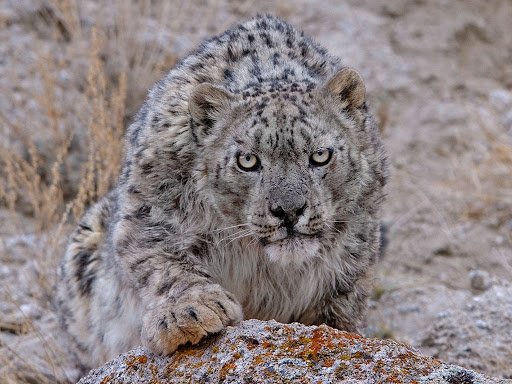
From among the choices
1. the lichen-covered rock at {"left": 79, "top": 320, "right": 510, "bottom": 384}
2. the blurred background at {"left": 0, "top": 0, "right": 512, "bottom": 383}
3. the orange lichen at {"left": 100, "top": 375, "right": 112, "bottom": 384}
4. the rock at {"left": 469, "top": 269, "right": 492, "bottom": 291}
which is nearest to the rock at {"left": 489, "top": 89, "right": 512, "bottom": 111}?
the blurred background at {"left": 0, "top": 0, "right": 512, "bottom": 383}

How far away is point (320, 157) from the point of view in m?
4.34

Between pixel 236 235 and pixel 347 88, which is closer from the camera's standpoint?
pixel 236 235

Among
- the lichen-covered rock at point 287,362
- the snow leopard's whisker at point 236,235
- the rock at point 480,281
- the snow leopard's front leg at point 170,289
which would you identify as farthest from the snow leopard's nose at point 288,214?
the rock at point 480,281

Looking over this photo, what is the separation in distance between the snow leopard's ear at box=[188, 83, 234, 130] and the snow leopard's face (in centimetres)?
4

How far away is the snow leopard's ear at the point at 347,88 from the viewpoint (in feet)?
15.2

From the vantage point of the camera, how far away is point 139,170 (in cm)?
478

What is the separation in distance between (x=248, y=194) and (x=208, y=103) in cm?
55

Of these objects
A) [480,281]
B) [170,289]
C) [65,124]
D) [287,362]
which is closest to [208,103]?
[170,289]

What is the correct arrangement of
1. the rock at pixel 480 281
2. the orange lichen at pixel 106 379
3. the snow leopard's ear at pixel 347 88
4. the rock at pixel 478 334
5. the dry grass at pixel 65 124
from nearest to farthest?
the orange lichen at pixel 106 379, the snow leopard's ear at pixel 347 88, the rock at pixel 478 334, the dry grass at pixel 65 124, the rock at pixel 480 281

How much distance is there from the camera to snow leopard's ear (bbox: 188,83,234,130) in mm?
4523

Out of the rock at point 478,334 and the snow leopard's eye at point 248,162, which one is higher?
the snow leopard's eye at point 248,162

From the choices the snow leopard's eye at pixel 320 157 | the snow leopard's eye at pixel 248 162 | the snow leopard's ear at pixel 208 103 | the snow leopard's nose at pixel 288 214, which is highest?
the snow leopard's ear at pixel 208 103

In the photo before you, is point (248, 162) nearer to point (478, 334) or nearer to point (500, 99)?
point (478, 334)

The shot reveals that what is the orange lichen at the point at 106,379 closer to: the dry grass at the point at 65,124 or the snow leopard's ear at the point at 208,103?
the snow leopard's ear at the point at 208,103
